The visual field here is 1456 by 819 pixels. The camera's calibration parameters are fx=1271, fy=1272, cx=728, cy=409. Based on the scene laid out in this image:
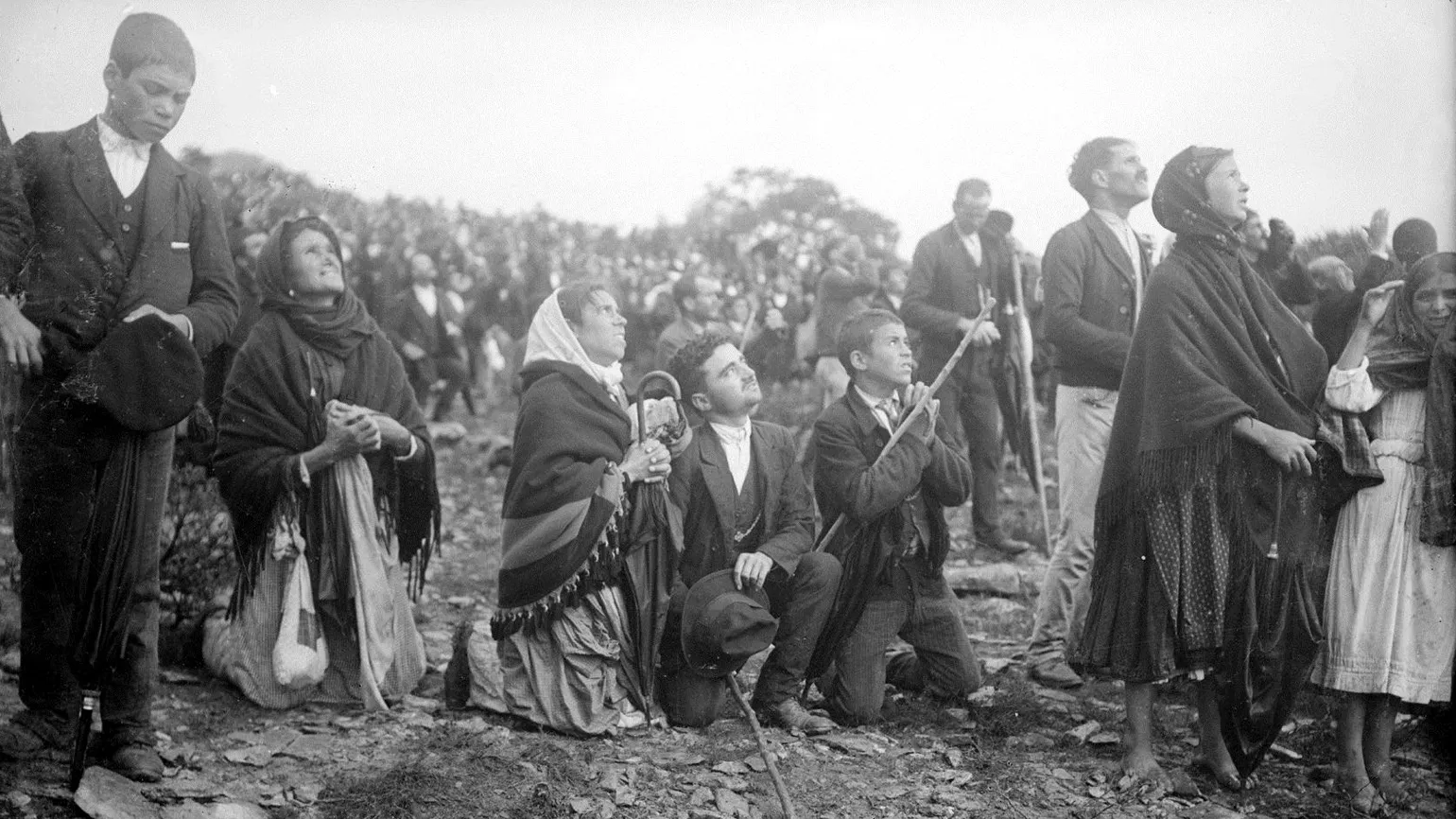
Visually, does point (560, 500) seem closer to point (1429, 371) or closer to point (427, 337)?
point (1429, 371)

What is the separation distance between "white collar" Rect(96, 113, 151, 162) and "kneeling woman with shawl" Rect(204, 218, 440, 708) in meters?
0.72

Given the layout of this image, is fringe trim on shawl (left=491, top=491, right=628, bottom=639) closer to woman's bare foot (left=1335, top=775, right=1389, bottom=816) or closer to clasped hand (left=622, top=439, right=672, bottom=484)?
clasped hand (left=622, top=439, right=672, bottom=484)

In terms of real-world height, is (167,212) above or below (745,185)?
below

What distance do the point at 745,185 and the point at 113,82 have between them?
609 centimetres

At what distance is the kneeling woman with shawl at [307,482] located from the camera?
4719mm

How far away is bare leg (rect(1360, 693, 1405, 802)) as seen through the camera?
14.1 ft

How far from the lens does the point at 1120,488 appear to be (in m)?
4.36

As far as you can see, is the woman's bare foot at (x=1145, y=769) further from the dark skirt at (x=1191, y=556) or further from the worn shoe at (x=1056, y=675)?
the worn shoe at (x=1056, y=675)

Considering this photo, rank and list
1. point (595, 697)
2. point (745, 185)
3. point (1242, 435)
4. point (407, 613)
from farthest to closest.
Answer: point (745, 185)
point (407, 613)
point (595, 697)
point (1242, 435)

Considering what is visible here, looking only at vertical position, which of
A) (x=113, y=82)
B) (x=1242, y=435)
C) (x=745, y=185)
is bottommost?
(x=1242, y=435)

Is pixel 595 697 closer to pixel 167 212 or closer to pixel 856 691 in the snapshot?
pixel 856 691

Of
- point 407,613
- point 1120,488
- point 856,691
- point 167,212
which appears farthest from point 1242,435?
point 167,212

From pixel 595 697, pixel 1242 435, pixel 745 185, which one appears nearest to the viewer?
pixel 1242 435

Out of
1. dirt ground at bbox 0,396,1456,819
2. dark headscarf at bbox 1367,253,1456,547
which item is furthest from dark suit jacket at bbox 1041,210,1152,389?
dirt ground at bbox 0,396,1456,819
